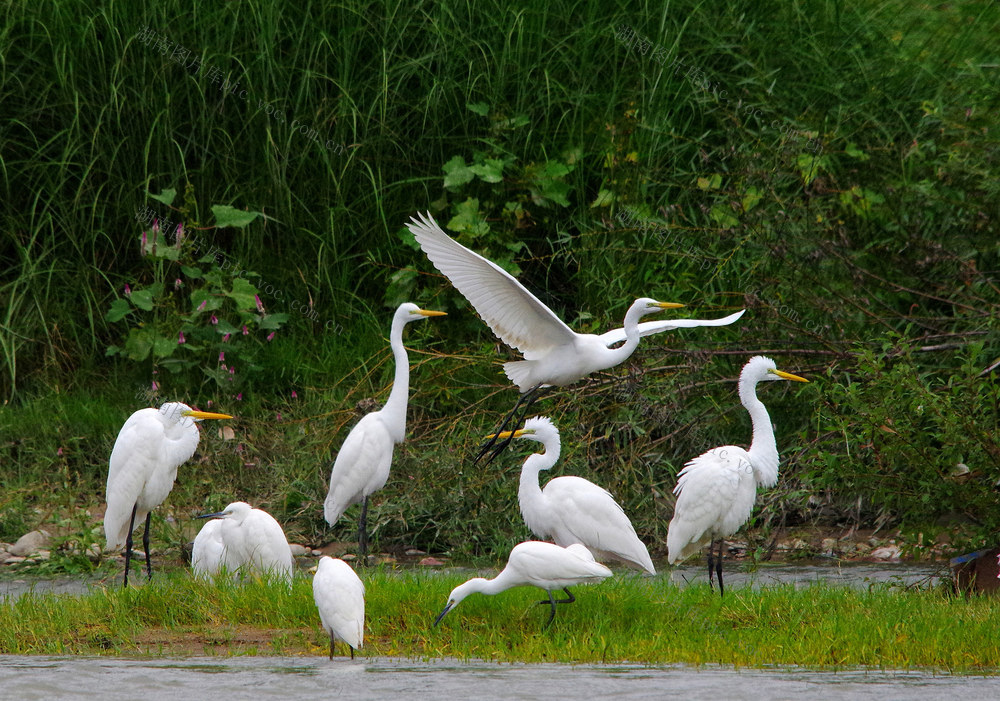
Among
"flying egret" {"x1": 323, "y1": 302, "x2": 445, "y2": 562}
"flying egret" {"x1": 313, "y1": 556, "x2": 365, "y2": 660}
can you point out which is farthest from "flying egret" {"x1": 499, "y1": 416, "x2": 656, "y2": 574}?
"flying egret" {"x1": 313, "y1": 556, "x2": 365, "y2": 660}

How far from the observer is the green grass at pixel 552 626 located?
14.4 ft

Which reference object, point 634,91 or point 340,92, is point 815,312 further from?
point 340,92

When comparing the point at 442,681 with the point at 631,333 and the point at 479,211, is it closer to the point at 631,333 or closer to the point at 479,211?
the point at 631,333

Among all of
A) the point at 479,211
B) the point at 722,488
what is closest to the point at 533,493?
the point at 722,488

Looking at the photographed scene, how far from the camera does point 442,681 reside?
398 centimetres

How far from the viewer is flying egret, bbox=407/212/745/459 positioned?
244 inches

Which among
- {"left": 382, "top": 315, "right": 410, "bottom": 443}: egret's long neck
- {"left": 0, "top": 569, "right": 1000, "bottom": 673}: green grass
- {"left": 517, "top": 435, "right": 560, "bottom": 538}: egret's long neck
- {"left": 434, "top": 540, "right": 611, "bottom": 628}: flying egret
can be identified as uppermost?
{"left": 382, "top": 315, "right": 410, "bottom": 443}: egret's long neck

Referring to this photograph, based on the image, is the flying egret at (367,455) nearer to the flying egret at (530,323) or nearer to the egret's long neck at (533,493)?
the flying egret at (530,323)

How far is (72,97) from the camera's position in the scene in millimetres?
9203

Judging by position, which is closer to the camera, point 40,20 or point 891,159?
point 891,159

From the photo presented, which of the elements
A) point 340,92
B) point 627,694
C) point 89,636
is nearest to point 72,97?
point 340,92

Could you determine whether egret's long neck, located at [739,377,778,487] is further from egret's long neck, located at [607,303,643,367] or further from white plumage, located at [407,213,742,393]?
egret's long neck, located at [607,303,643,367]

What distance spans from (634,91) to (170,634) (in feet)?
18.1

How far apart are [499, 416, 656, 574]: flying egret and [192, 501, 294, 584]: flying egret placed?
1183 millimetres
